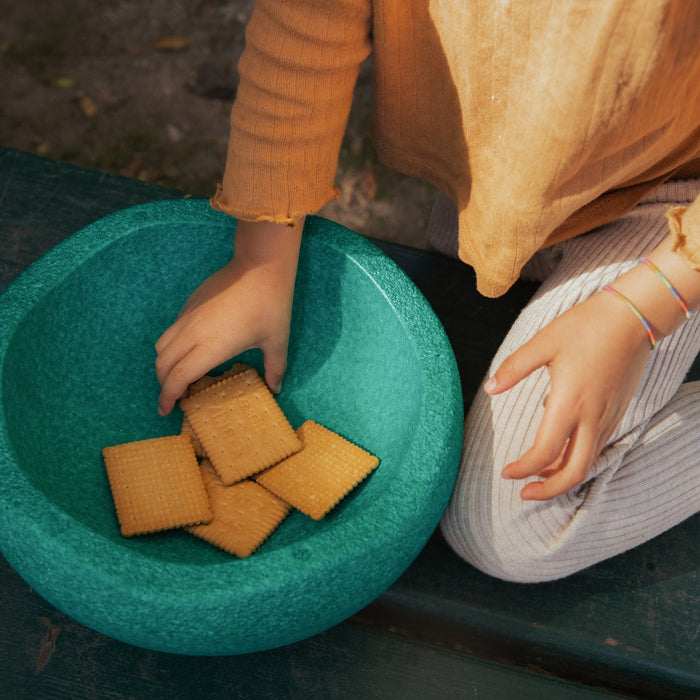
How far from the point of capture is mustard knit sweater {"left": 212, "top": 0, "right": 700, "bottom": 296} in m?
0.58

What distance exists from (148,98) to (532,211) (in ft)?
3.70

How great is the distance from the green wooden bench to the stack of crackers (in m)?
0.17

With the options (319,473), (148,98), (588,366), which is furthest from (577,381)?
(148,98)

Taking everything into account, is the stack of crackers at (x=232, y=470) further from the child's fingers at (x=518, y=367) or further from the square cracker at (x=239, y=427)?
the child's fingers at (x=518, y=367)

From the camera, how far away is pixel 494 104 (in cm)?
67

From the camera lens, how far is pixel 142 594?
53 cm

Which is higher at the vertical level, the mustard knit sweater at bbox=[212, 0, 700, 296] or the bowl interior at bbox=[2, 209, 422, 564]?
the mustard knit sweater at bbox=[212, 0, 700, 296]

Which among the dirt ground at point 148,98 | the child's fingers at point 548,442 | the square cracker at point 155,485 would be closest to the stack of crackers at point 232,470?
the square cracker at point 155,485

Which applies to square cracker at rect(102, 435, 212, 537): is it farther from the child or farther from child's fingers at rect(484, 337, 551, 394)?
child's fingers at rect(484, 337, 551, 394)

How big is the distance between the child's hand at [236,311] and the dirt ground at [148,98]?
75 cm

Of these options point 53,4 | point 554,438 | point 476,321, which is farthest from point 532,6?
point 53,4

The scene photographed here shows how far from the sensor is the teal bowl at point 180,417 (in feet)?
1.77

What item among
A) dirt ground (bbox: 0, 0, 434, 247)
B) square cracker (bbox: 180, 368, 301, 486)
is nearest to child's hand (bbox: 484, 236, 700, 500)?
square cracker (bbox: 180, 368, 301, 486)

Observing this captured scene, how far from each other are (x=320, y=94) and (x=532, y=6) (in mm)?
203
